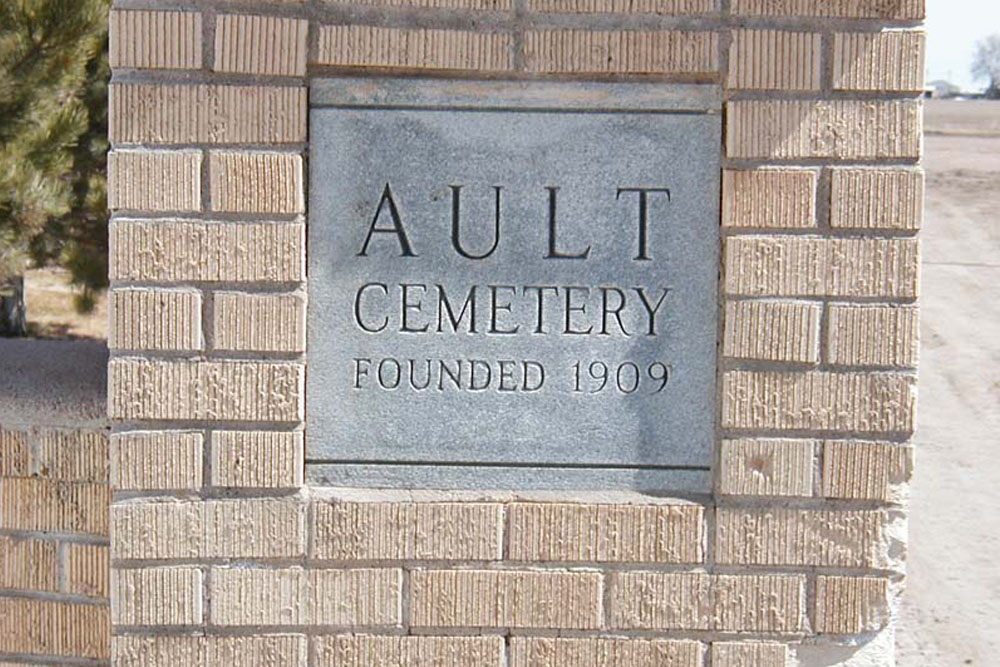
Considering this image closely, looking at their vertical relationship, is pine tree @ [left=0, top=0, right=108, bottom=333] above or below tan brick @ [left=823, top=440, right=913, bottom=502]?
above

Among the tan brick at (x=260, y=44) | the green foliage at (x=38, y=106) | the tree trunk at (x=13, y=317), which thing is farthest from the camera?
the tree trunk at (x=13, y=317)

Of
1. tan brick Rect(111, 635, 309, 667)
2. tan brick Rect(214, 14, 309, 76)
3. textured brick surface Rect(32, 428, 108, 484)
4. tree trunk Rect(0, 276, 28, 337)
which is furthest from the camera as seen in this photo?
tree trunk Rect(0, 276, 28, 337)

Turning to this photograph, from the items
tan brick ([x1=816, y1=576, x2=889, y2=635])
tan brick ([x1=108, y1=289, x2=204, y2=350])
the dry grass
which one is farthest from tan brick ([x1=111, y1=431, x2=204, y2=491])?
the dry grass

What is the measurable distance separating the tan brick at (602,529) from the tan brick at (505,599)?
0.16ft

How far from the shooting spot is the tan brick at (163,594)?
2348 millimetres

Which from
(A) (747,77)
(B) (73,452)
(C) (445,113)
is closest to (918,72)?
(A) (747,77)

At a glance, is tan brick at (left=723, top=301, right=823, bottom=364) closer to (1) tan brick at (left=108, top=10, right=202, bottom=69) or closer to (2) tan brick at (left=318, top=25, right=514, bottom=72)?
(2) tan brick at (left=318, top=25, right=514, bottom=72)

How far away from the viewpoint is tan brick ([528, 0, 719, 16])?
2275 millimetres

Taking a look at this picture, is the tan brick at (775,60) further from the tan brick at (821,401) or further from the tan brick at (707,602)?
the tan brick at (707,602)

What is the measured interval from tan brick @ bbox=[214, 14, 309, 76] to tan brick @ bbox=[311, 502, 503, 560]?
2.50ft

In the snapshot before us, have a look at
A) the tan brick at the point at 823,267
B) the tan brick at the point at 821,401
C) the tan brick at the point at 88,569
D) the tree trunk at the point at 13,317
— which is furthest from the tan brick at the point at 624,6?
the tree trunk at the point at 13,317

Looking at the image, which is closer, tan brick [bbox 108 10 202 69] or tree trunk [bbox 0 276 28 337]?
tan brick [bbox 108 10 202 69]

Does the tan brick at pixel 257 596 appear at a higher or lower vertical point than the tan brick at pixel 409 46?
lower

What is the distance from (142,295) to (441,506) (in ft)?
2.07
